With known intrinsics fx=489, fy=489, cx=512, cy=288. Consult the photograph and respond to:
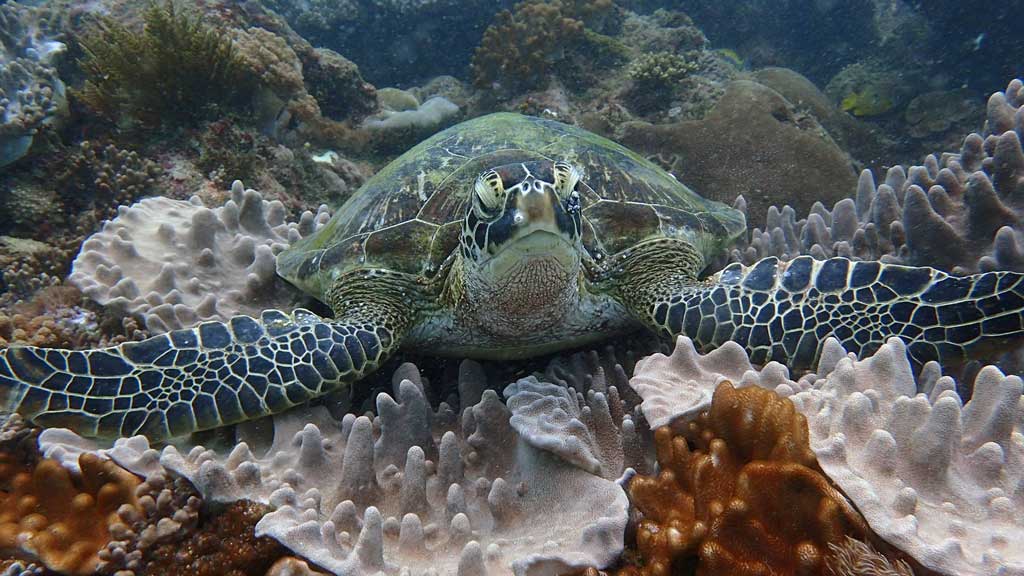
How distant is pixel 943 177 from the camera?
3.07 meters

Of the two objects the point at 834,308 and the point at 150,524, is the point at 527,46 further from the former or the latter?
the point at 150,524

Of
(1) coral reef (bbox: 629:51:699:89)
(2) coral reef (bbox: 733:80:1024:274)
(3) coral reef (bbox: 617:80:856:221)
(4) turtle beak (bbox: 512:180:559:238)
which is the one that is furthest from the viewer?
(1) coral reef (bbox: 629:51:699:89)

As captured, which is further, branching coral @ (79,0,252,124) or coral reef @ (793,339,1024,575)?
branching coral @ (79,0,252,124)

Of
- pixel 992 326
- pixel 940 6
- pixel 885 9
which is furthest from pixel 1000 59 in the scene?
pixel 992 326

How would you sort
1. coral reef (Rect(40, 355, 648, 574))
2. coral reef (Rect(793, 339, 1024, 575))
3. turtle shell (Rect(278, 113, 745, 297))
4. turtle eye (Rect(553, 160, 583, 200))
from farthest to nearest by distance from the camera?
turtle shell (Rect(278, 113, 745, 297))
turtle eye (Rect(553, 160, 583, 200))
coral reef (Rect(40, 355, 648, 574))
coral reef (Rect(793, 339, 1024, 575))

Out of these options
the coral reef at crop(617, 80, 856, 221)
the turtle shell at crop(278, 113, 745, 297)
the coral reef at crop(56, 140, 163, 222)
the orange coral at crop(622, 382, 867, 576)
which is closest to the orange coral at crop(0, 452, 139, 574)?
the turtle shell at crop(278, 113, 745, 297)

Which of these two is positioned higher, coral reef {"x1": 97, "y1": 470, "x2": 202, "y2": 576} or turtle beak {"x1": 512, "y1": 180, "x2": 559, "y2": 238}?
turtle beak {"x1": 512, "y1": 180, "x2": 559, "y2": 238}

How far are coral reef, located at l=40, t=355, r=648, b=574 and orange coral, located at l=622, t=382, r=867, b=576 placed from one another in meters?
0.15

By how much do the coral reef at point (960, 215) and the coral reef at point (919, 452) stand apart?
1529mm

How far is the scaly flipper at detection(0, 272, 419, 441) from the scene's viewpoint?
2.13 metres

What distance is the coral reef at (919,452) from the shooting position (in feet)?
3.83

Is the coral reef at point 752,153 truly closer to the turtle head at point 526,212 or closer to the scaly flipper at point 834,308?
the scaly flipper at point 834,308

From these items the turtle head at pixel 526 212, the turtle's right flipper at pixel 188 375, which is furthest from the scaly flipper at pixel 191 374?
the turtle head at pixel 526 212

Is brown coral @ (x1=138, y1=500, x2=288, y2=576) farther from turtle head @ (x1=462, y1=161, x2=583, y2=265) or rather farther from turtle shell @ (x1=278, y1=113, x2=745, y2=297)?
turtle shell @ (x1=278, y1=113, x2=745, y2=297)
